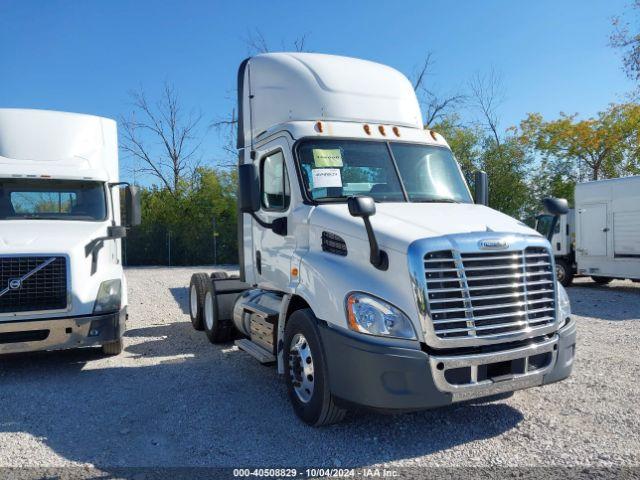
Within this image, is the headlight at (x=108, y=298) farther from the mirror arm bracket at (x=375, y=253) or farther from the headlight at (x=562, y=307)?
the headlight at (x=562, y=307)

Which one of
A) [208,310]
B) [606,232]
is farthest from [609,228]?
[208,310]

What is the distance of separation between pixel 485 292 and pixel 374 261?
2.94 ft

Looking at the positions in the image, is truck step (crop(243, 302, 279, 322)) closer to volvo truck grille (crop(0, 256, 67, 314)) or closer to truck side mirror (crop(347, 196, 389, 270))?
truck side mirror (crop(347, 196, 389, 270))

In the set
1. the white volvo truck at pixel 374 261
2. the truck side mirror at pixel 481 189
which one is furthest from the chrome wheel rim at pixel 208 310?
the truck side mirror at pixel 481 189

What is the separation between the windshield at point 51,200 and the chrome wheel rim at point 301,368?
411 cm

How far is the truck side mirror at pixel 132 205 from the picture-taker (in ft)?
24.5

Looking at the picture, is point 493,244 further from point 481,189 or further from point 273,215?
point 273,215

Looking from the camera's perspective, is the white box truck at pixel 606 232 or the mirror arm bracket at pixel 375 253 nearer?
the mirror arm bracket at pixel 375 253

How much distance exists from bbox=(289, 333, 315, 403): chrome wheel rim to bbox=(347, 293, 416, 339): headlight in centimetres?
69

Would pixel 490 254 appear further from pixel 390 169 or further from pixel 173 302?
pixel 173 302

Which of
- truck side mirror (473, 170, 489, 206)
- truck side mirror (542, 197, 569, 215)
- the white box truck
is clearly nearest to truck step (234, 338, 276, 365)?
truck side mirror (473, 170, 489, 206)

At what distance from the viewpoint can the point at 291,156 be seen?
512cm

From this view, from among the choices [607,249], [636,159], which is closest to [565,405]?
[607,249]

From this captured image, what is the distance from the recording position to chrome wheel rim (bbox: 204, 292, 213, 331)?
801cm
